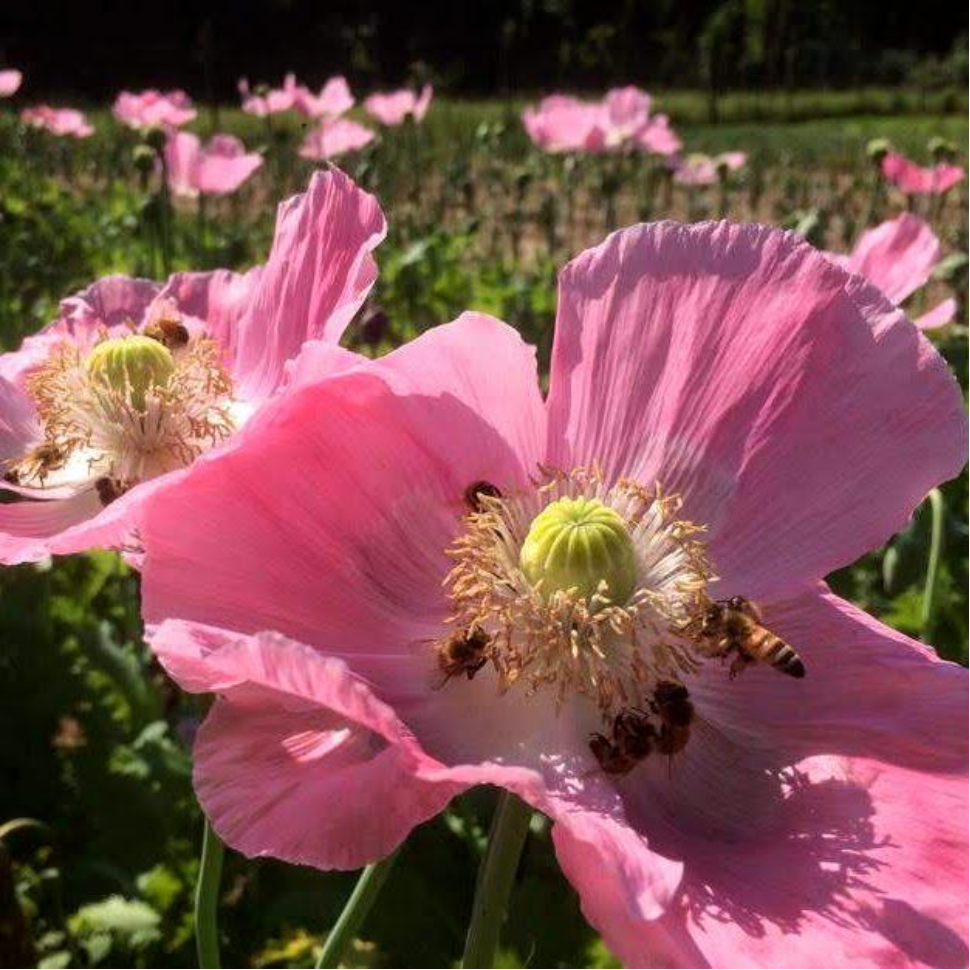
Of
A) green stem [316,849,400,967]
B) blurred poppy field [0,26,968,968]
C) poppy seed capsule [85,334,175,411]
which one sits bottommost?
blurred poppy field [0,26,968,968]

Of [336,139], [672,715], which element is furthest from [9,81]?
[672,715]

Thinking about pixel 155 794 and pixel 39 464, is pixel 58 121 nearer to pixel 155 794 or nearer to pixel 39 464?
pixel 155 794

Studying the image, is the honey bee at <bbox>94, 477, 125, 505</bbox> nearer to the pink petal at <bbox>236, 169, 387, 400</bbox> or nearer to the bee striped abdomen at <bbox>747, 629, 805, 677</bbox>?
the pink petal at <bbox>236, 169, 387, 400</bbox>

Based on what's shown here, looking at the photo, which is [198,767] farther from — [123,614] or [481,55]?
[481,55]

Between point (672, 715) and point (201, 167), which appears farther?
point (201, 167)

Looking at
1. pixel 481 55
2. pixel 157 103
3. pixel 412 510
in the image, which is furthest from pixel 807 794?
pixel 481 55

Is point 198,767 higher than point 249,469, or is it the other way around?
point 249,469

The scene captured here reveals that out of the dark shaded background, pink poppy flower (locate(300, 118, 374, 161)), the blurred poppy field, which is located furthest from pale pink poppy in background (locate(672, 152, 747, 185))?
the dark shaded background
